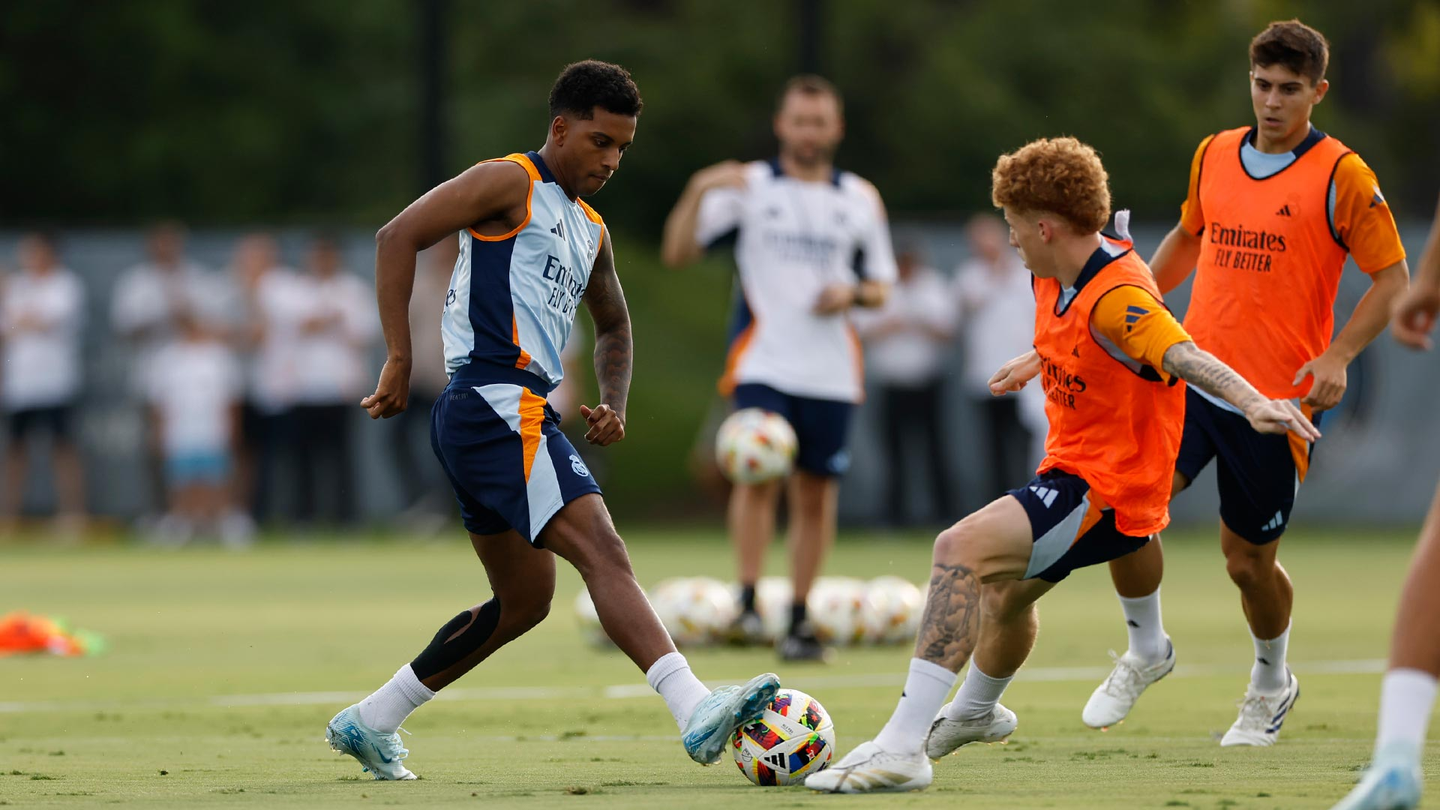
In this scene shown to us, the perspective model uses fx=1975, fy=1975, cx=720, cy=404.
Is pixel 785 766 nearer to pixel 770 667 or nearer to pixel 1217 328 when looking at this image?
pixel 1217 328

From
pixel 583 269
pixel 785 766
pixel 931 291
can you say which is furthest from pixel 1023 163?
pixel 931 291

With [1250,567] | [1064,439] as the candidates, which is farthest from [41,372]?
[1064,439]

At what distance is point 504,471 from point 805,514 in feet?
14.5

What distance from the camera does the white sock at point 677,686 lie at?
5742mm

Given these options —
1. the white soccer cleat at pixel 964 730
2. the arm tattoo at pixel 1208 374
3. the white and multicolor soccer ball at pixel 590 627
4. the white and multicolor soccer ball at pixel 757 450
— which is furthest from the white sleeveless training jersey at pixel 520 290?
the white and multicolor soccer ball at pixel 590 627

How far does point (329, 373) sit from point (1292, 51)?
14.2 m

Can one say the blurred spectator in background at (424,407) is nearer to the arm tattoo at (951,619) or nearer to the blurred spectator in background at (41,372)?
the blurred spectator in background at (41,372)

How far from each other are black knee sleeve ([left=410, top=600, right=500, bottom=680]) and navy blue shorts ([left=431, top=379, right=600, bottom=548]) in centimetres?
39

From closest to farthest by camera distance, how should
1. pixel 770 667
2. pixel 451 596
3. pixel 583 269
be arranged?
pixel 583 269 → pixel 770 667 → pixel 451 596

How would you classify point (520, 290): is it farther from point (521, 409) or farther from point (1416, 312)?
point (1416, 312)

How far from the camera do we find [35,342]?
63.2 feet

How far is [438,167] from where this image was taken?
2148 cm

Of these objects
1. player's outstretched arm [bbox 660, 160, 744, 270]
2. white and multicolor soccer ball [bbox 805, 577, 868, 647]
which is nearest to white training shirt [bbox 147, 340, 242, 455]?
player's outstretched arm [bbox 660, 160, 744, 270]

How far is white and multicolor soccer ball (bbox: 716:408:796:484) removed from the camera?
996cm
